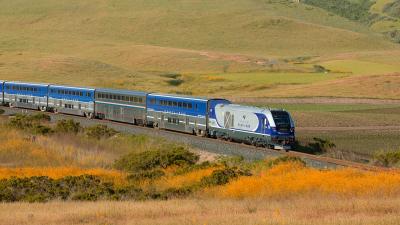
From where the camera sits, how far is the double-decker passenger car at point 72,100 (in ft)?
219

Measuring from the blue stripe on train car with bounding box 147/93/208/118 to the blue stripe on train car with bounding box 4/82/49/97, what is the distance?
18.7 m

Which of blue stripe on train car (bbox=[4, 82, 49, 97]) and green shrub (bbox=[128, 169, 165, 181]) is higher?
blue stripe on train car (bbox=[4, 82, 49, 97])

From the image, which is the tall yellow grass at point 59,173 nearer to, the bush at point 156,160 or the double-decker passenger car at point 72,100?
the bush at point 156,160

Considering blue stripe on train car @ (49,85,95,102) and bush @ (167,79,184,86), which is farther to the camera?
bush @ (167,79,184,86)

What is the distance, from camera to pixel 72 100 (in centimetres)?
6900

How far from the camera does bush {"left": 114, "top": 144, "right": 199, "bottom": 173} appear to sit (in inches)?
1607

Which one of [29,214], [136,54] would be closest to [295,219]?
[29,214]

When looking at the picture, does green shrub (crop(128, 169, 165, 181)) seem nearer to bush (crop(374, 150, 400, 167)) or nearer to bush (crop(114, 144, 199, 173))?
bush (crop(114, 144, 199, 173))

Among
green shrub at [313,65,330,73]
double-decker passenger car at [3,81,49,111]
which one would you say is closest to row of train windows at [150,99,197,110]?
double-decker passenger car at [3,81,49,111]

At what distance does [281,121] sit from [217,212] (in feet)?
73.3

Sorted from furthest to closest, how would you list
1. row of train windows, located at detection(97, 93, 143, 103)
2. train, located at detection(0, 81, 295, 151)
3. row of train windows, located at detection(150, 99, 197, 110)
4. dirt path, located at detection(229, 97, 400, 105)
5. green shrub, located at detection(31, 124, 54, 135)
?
dirt path, located at detection(229, 97, 400, 105)
row of train windows, located at detection(97, 93, 143, 103)
green shrub, located at detection(31, 124, 54, 135)
row of train windows, located at detection(150, 99, 197, 110)
train, located at detection(0, 81, 295, 151)

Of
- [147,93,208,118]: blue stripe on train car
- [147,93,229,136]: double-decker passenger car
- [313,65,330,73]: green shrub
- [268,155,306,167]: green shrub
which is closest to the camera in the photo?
[268,155,306,167]: green shrub

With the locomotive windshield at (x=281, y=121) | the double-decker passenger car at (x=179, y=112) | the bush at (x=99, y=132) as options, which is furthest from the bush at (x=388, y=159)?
the bush at (x=99, y=132)

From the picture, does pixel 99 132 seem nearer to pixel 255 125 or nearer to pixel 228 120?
pixel 228 120
